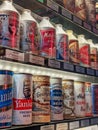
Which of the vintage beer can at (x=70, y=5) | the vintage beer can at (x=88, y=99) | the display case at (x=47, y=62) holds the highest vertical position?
the vintage beer can at (x=70, y=5)

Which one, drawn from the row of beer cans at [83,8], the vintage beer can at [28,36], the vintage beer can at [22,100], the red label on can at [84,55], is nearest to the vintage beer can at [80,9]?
the row of beer cans at [83,8]

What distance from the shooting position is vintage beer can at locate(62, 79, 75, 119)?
1480 millimetres

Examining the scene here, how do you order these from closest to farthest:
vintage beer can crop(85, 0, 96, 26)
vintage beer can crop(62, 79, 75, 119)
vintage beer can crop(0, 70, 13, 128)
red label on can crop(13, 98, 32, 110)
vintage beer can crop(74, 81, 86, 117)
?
vintage beer can crop(0, 70, 13, 128) < red label on can crop(13, 98, 32, 110) < vintage beer can crop(62, 79, 75, 119) < vintage beer can crop(74, 81, 86, 117) < vintage beer can crop(85, 0, 96, 26)

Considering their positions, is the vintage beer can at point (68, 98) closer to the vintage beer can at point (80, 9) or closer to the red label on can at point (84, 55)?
the red label on can at point (84, 55)

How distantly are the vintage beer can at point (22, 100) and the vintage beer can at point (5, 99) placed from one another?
6cm

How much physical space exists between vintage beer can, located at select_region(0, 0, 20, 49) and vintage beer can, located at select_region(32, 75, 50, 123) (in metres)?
0.21

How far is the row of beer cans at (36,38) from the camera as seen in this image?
1.15 metres

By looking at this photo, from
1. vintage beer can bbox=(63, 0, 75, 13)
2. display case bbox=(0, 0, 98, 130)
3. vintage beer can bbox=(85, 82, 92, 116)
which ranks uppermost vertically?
vintage beer can bbox=(63, 0, 75, 13)

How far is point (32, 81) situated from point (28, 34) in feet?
0.77

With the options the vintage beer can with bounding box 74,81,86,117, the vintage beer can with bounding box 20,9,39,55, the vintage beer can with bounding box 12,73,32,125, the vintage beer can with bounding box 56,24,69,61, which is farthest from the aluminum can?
the vintage beer can with bounding box 12,73,32,125

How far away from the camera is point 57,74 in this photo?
6.04 feet

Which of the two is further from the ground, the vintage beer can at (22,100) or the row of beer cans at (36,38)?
the row of beer cans at (36,38)

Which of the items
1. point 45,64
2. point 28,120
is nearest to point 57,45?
point 45,64

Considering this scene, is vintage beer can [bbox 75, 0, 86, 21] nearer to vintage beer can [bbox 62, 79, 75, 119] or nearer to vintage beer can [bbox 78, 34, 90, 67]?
vintage beer can [bbox 78, 34, 90, 67]
